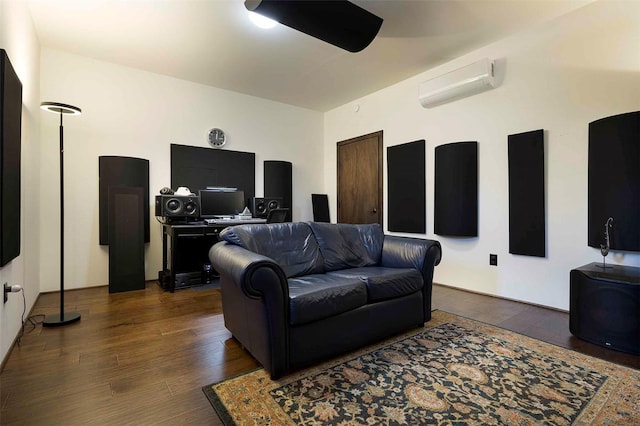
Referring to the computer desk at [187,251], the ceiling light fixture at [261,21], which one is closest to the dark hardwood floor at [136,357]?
the computer desk at [187,251]

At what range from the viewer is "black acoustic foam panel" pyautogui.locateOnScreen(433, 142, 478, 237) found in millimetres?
3609

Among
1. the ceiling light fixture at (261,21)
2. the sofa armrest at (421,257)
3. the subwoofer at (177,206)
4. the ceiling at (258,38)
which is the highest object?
the ceiling at (258,38)

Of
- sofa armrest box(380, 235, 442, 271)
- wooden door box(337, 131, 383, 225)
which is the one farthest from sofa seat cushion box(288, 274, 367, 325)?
wooden door box(337, 131, 383, 225)

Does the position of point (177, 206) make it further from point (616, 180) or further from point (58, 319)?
point (616, 180)

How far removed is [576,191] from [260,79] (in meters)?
3.96

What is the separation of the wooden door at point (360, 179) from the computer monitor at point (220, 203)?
1.89 meters

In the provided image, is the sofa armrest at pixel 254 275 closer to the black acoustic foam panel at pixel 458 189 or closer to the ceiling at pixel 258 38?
the ceiling at pixel 258 38

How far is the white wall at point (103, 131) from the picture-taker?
11.6 feet

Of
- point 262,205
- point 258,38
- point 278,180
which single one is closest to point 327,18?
point 258,38

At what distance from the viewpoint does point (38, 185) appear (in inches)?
132

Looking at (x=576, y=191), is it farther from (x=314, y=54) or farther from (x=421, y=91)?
(x=314, y=54)

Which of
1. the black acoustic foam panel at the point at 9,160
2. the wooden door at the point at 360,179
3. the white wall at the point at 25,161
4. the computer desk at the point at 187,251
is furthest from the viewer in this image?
the wooden door at the point at 360,179

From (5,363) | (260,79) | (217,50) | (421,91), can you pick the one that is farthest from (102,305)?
(421,91)

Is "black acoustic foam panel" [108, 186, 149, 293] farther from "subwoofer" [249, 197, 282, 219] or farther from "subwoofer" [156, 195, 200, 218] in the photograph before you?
"subwoofer" [249, 197, 282, 219]
